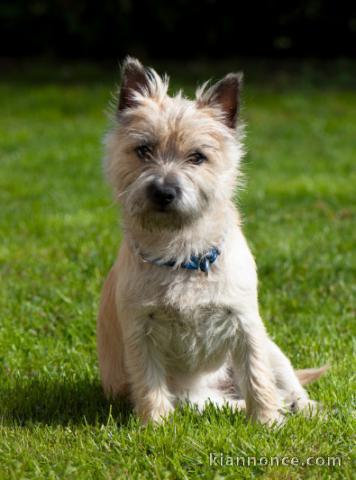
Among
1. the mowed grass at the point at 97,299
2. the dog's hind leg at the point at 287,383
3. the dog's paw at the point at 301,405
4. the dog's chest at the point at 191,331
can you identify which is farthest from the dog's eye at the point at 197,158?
the dog's paw at the point at 301,405

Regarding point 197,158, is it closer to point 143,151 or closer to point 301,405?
point 143,151

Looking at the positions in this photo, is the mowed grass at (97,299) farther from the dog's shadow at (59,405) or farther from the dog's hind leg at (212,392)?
the dog's hind leg at (212,392)

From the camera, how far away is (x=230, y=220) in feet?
12.8

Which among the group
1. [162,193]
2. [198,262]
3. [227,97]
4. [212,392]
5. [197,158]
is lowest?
[212,392]

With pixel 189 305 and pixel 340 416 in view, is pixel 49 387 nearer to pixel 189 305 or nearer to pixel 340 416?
pixel 189 305

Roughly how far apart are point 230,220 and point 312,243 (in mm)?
2902

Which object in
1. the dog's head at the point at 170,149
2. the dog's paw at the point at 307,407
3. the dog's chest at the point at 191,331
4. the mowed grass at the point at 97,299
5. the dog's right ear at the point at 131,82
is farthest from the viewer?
the dog's right ear at the point at 131,82

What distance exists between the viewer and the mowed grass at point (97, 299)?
3434mm

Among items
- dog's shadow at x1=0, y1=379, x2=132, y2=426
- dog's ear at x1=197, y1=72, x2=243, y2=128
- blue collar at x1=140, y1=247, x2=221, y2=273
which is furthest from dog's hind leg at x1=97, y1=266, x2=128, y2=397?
dog's ear at x1=197, y1=72, x2=243, y2=128

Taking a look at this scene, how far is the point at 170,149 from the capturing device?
3672 millimetres

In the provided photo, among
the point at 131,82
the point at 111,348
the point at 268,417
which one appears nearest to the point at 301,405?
the point at 268,417

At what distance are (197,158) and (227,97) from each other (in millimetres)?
391

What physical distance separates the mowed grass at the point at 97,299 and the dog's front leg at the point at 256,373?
0.46ft

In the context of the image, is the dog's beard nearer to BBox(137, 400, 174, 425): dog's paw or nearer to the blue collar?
the blue collar
